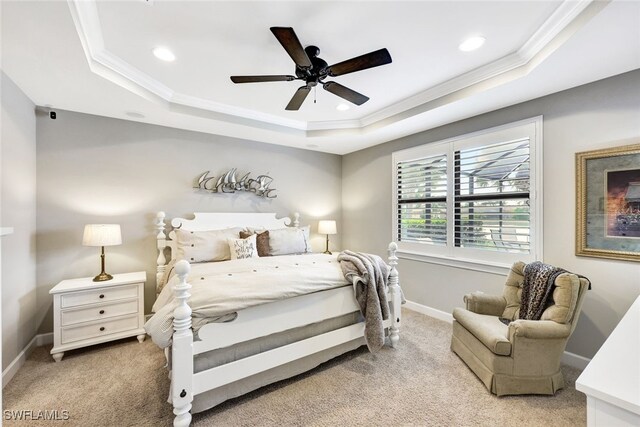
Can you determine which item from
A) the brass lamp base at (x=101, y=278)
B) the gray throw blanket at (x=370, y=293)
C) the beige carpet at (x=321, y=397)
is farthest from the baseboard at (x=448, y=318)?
the brass lamp base at (x=101, y=278)

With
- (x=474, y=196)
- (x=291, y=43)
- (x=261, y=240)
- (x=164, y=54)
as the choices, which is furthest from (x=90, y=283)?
(x=474, y=196)

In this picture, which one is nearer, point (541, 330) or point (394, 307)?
point (541, 330)

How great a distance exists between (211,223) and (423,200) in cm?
295

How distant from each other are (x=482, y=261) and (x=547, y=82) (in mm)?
1849

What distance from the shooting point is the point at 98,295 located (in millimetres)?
2689

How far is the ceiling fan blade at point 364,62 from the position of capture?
1.73m

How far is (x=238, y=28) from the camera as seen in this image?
1.97 m

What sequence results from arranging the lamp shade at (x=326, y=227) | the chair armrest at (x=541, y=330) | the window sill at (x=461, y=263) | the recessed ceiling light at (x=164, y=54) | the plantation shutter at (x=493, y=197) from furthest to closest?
the lamp shade at (x=326, y=227), the window sill at (x=461, y=263), the plantation shutter at (x=493, y=197), the recessed ceiling light at (x=164, y=54), the chair armrest at (x=541, y=330)

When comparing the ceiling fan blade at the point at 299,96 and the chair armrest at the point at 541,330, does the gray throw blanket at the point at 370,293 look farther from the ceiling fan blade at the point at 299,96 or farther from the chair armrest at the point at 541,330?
the ceiling fan blade at the point at 299,96

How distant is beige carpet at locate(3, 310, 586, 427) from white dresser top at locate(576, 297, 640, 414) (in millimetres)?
1076

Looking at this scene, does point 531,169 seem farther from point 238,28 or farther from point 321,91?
point 238,28

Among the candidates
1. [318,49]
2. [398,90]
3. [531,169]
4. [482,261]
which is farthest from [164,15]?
[482,261]

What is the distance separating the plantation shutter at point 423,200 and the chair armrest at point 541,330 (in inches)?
63.1

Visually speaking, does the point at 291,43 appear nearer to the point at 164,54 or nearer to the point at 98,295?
the point at 164,54
